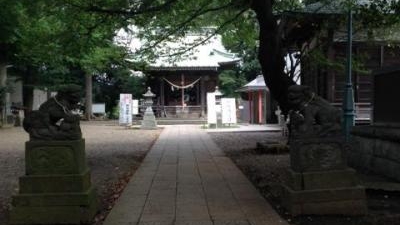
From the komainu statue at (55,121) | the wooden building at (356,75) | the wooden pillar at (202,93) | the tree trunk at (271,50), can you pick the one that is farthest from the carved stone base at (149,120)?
the komainu statue at (55,121)

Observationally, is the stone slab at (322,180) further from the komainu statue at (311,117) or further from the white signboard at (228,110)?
the white signboard at (228,110)

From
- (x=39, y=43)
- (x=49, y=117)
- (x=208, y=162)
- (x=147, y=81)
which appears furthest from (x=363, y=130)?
(x=147, y=81)

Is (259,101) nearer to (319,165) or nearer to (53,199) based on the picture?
(319,165)

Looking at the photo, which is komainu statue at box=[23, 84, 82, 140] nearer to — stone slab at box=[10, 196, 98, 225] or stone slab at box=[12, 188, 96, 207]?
stone slab at box=[12, 188, 96, 207]

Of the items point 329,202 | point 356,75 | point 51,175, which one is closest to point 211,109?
point 356,75

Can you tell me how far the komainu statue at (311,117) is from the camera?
23.6 feet

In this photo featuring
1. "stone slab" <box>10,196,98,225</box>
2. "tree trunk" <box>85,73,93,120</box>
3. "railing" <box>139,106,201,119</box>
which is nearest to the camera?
"stone slab" <box>10,196,98,225</box>

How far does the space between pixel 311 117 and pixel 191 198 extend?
241 centimetres

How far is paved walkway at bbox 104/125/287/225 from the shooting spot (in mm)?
7027

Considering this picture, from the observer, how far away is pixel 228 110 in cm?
3191

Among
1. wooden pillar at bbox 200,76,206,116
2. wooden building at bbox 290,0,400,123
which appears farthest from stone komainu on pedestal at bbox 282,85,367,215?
wooden pillar at bbox 200,76,206,116

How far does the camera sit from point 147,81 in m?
47.6

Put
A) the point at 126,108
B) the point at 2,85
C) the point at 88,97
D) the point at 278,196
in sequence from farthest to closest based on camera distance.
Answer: the point at 88,97 → the point at 126,108 → the point at 2,85 → the point at 278,196

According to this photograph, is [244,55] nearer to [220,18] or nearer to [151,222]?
[220,18]
